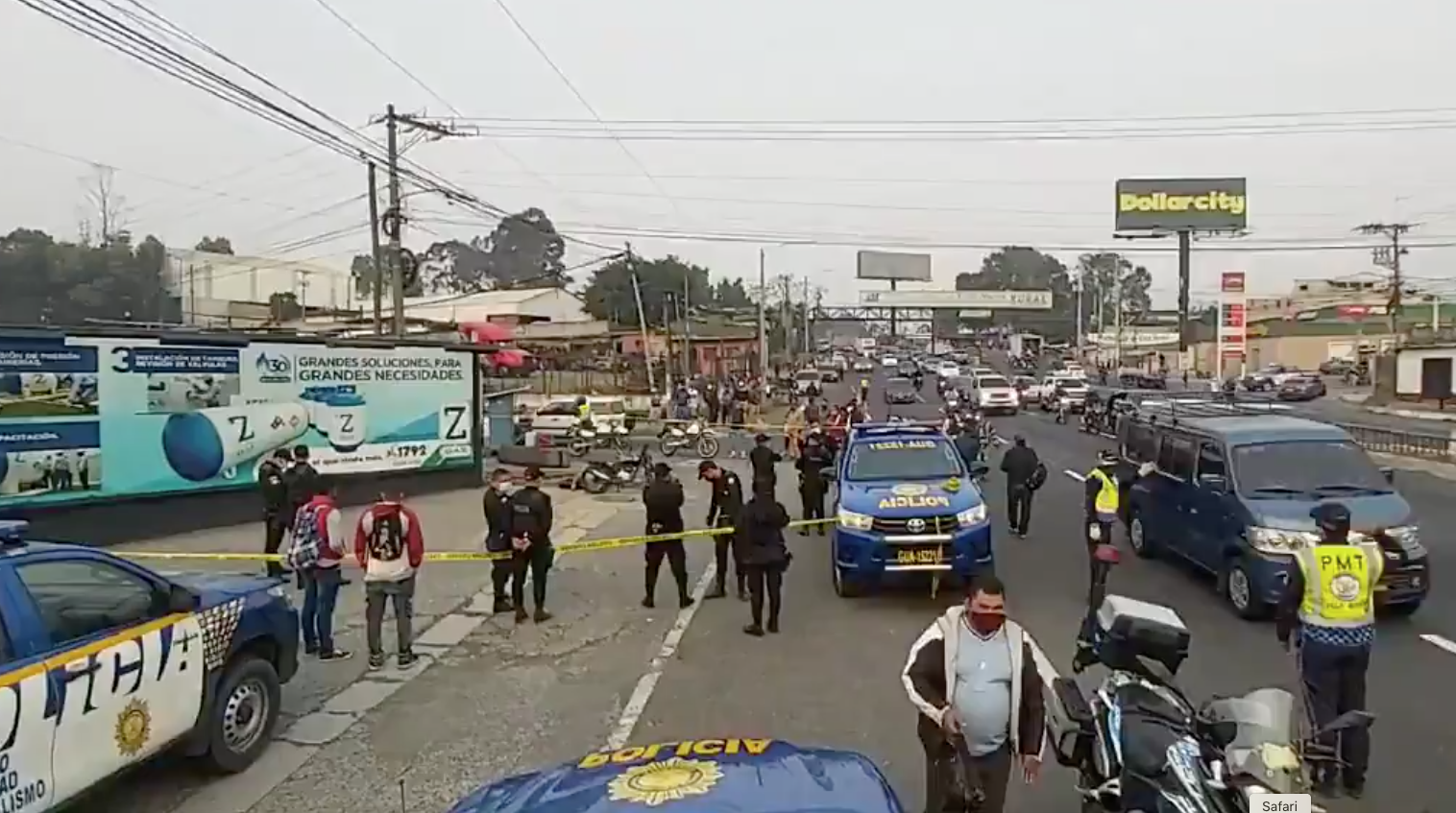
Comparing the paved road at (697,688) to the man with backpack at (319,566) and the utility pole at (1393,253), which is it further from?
the utility pole at (1393,253)

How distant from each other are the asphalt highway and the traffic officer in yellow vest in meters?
0.52

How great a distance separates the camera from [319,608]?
35.4ft

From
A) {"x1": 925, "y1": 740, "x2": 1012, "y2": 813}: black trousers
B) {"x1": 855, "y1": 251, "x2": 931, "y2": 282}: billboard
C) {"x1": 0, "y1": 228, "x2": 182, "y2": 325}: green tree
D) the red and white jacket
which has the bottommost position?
{"x1": 925, "y1": 740, "x2": 1012, "y2": 813}: black trousers

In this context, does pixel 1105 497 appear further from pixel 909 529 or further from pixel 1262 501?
pixel 909 529

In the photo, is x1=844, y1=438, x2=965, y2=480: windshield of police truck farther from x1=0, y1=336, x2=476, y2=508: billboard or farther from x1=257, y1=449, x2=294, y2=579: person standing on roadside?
x1=0, y1=336, x2=476, y2=508: billboard

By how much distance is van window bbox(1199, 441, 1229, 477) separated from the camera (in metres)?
12.8

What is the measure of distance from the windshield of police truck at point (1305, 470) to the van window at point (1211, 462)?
0.20 m

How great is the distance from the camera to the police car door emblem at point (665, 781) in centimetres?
340

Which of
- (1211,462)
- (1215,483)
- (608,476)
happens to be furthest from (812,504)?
(608,476)

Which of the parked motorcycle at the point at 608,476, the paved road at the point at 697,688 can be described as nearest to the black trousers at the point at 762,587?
the paved road at the point at 697,688

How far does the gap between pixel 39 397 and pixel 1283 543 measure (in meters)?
15.7

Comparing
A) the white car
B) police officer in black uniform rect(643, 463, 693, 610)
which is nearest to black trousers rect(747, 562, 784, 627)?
police officer in black uniform rect(643, 463, 693, 610)

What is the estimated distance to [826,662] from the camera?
10305mm

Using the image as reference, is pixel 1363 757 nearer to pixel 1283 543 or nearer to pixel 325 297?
pixel 1283 543
